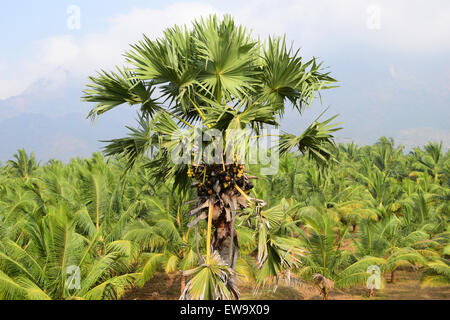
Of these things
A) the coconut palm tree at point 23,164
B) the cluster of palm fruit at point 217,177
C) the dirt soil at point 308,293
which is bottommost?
the dirt soil at point 308,293

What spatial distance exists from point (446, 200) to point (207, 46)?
58.7ft

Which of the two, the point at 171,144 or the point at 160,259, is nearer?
the point at 171,144

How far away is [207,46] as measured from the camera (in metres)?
5.45

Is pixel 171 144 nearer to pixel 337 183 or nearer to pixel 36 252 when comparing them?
pixel 36 252

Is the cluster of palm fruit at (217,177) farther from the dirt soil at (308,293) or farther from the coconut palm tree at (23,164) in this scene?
the coconut palm tree at (23,164)

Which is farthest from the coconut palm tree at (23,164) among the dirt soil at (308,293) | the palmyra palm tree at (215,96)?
the palmyra palm tree at (215,96)

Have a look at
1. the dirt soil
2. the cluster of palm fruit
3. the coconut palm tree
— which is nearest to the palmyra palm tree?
the cluster of palm fruit

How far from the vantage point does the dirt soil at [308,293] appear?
47.3 ft

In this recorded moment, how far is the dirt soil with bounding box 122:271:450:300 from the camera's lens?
14.4 m

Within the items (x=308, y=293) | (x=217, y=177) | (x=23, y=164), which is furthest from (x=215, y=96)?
(x=23, y=164)

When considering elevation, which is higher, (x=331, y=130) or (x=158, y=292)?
(x=331, y=130)

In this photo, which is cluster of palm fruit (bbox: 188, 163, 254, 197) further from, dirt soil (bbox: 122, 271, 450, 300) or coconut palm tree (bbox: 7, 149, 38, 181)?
coconut palm tree (bbox: 7, 149, 38, 181)

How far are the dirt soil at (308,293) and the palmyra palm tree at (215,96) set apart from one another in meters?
9.69
